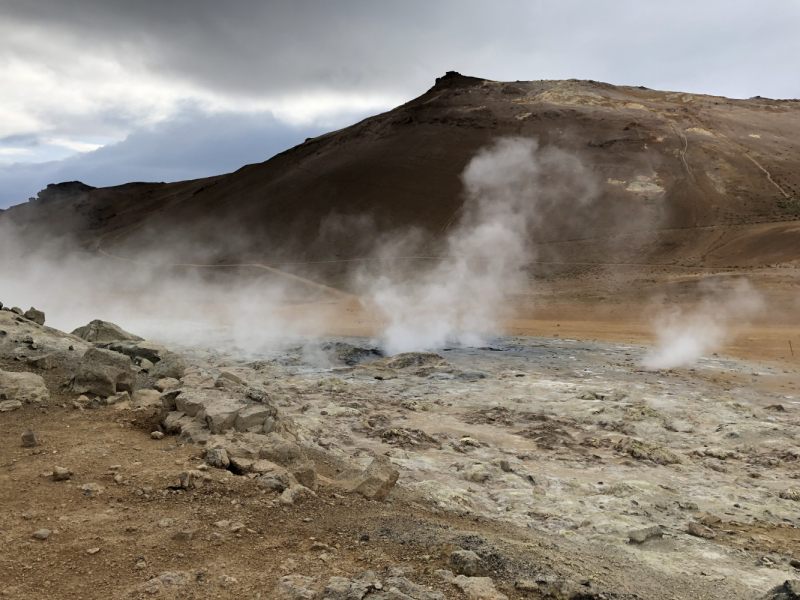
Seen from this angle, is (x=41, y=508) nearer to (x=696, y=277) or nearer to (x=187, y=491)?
(x=187, y=491)

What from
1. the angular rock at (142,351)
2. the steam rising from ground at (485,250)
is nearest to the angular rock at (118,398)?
the angular rock at (142,351)

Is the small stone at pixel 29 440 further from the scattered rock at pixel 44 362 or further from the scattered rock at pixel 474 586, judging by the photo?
the scattered rock at pixel 474 586

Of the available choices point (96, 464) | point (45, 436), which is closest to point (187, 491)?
point (96, 464)

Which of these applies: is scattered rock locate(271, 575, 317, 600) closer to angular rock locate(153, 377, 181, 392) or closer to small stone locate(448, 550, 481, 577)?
small stone locate(448, 550, 481, 577)

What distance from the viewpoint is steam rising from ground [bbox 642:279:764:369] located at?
17.5 metres

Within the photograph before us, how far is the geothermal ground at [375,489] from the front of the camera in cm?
376

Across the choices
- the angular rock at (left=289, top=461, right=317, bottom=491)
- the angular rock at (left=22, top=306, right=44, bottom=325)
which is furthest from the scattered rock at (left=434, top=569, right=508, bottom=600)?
the angular rock at (left=22, top=306, right=44, bottom=325)

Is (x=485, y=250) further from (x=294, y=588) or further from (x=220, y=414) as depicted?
(x=294, y=588)

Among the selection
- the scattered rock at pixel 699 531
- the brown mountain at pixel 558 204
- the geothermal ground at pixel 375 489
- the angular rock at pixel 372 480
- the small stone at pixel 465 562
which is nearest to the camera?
the geothermal ground at pixel 375 489

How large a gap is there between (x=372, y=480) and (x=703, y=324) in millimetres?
23143

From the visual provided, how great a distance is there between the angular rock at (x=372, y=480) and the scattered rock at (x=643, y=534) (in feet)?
8.33

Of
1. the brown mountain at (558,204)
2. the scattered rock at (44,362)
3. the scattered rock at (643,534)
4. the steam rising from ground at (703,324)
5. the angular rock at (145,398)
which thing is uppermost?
the brown mountain at (558,204)

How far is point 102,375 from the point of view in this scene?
702 centimetres

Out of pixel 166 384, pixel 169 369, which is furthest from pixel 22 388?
pixel 169 369
